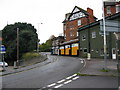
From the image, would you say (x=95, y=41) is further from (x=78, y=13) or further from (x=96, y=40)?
(x=78, y=13)

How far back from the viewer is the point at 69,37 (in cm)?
4812

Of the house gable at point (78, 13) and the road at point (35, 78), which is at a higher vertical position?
the house gable at point (78, 13)

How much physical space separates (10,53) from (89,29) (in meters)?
22.9

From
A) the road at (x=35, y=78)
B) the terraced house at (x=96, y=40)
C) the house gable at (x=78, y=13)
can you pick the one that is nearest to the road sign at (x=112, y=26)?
the road at (x=35, y=78)

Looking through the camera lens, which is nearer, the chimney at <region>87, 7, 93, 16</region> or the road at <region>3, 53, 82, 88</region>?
the road at <region>3, 53, 82, 88</region>

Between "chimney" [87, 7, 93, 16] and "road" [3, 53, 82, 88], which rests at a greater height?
"chimney" [87, 7, 93, 16]

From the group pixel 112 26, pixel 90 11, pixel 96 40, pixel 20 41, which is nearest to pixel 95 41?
pixel 96 40

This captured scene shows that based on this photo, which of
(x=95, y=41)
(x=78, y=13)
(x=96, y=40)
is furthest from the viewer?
(x=78, y=13)

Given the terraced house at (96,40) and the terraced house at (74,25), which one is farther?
the terraced house at (74,25)

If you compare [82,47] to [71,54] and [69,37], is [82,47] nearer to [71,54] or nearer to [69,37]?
[71,54]

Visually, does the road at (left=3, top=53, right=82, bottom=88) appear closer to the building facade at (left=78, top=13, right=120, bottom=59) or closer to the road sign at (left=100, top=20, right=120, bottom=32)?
the road sign at (left=100, top=20, right=120, bottom=32)

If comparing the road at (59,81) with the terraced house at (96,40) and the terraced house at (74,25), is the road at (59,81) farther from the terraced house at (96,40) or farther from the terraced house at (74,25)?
the terraced house at (74,25)

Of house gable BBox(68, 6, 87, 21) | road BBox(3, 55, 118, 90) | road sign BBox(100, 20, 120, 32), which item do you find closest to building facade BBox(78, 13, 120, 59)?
house gable BBox(68, 6, 87, 21)

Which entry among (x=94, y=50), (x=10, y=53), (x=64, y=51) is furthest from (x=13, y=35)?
(x=94, y=50)
